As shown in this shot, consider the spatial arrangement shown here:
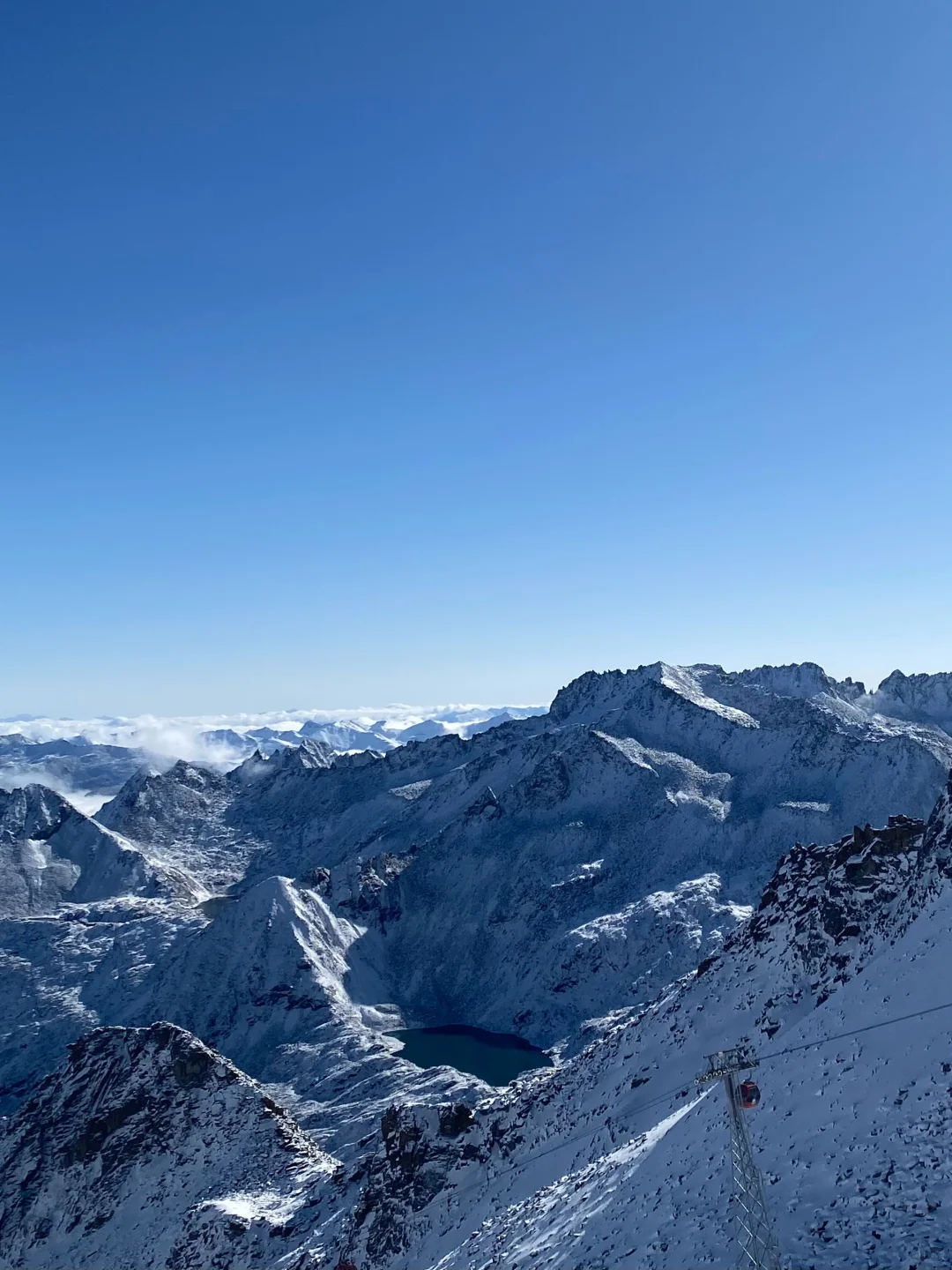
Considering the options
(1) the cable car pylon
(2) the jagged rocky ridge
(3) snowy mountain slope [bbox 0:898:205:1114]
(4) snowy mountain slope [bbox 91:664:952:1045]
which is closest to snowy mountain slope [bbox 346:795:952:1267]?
(2) the jagged rocky ridge

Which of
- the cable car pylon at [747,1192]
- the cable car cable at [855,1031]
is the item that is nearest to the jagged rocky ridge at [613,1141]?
the cable car cable at [855,1031]

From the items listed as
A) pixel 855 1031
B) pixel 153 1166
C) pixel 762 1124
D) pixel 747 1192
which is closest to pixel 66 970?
pixel 153 1166


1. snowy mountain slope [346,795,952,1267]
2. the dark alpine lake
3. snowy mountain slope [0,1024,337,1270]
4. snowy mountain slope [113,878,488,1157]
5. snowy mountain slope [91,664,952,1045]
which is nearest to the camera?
snowy mountain slope [346,795,952,1267]

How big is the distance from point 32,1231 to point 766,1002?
6410cm

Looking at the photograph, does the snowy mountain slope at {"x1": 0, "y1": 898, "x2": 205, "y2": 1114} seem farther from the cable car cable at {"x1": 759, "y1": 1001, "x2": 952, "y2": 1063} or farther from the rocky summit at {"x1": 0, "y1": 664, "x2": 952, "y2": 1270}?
the cable car cable at {"x1": 759, "y1": 1001, "x2": 952, "y2": 1063}

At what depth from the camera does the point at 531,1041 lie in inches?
5458

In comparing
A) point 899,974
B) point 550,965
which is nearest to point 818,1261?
point 899,974

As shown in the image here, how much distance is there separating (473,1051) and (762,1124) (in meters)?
107

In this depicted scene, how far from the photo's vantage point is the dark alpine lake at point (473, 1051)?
5098 inches

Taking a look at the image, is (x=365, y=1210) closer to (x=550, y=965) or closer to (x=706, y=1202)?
(x=706, y=1202)

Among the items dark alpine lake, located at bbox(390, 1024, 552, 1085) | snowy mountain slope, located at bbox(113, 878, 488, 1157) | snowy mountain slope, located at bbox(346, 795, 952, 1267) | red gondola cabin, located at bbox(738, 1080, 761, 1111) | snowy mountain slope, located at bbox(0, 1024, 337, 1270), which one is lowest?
dark alpine lake, located at bbox(390, 1024, 552, 1085)

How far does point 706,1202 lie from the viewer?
35500 mm

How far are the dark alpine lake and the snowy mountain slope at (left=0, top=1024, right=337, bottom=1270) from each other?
5247 centimetres

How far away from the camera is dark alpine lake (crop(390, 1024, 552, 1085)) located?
425 ft
